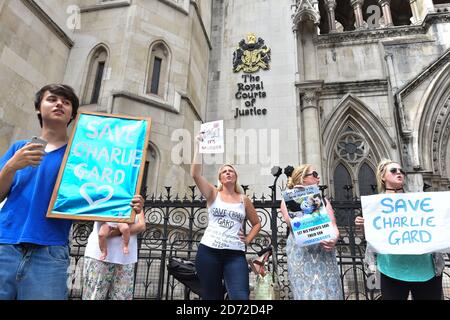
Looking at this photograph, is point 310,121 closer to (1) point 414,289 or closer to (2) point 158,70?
(2) point 158,70

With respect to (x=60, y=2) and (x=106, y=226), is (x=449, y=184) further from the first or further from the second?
(x=60, y=2)

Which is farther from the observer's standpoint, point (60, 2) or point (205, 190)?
point (60, 2)

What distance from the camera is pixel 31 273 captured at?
6.05ft

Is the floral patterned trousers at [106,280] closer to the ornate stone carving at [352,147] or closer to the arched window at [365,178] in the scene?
the arched window at [365,178]

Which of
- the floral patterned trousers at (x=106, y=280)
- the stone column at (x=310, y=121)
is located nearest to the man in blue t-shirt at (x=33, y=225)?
the floral patterned trousers at (x=106, y=280)

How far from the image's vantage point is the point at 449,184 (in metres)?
10.8

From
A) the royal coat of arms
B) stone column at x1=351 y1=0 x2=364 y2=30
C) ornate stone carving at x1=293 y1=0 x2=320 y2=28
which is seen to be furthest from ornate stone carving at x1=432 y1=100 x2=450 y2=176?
the royal coat of arms

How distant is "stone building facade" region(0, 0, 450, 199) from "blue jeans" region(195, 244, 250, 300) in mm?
5874

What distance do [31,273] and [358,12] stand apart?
58.8ft

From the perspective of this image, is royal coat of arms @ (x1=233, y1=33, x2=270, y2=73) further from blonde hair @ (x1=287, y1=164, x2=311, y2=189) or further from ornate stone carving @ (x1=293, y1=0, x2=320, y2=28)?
blonde hair @ (x1=287, y1=164, x2=311, y2=189)

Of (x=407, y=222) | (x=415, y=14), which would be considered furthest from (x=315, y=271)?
(x=415, y=14)
